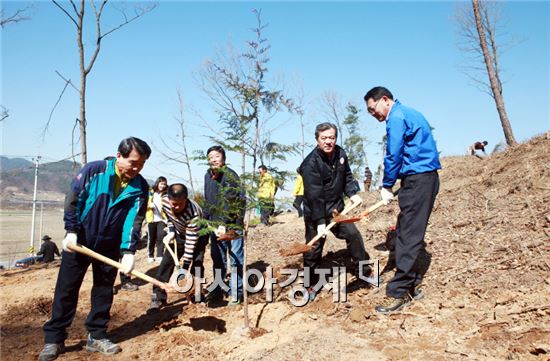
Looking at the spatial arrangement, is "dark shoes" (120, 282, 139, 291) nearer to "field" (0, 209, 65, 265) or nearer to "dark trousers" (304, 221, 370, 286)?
"dark trousers" (304, 221, 370, 286)

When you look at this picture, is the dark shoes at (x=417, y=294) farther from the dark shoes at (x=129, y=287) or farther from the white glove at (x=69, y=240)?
the dark shoes at (x=129, y=287)

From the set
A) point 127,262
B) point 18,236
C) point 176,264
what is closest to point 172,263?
point 176,264

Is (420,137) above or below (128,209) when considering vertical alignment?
above

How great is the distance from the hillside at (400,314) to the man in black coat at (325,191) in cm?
48

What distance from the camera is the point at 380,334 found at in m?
3.23

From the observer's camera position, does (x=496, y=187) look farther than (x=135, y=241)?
Yes

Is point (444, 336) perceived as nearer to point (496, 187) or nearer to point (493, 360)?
point (493, 360)

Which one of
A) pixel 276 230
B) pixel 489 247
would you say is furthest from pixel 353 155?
pixel 489 247

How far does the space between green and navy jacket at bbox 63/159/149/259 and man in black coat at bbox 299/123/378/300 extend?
5.80ft

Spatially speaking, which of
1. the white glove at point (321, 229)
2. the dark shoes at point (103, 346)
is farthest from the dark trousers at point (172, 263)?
the white glove at point (321, 229)

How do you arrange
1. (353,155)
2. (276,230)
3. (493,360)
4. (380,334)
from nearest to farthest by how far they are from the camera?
(493,360), (380,334), (276,230), (353,155)

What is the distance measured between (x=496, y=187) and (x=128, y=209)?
5.98 metres

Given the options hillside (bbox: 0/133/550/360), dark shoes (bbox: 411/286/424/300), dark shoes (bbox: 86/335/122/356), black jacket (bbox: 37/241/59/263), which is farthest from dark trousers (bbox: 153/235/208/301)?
black jacket (bbox: 37/241/59/263)

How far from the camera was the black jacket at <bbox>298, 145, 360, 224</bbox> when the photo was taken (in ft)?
13.9
